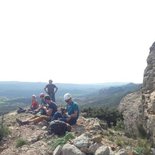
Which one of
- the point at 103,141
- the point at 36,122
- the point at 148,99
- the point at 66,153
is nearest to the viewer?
the point at 66,153

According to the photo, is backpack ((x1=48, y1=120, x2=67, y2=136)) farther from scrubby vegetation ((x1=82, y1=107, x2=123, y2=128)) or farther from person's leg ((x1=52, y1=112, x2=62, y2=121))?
scrubby vegetation ((x1=82, y1=107, x2=123, y2=128))

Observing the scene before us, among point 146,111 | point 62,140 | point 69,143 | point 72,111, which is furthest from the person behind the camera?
point 72,111

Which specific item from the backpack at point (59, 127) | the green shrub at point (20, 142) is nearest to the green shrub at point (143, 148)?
the backpack at point (59, 127)

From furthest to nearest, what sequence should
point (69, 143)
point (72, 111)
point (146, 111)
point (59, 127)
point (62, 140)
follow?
point (72, 111) → point (59, 127) → point (146, 111) → point (62, 140) → point (69, 143)

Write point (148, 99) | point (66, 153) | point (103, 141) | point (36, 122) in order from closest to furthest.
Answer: point (66, 153), point (103, 141), point (148, 99), point (36, 122)

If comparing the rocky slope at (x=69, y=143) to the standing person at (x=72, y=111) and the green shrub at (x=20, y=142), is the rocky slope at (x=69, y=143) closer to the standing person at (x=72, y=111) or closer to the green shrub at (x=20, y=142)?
the green shrub at (x=20, y=142)

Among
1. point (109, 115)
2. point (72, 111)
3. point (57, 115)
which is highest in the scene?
point (72, 111)

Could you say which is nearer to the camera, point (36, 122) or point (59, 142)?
point (59, 142)

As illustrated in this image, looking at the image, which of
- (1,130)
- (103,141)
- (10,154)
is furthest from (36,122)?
(103,141)

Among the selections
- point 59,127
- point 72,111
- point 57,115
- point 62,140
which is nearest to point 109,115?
point 72,111

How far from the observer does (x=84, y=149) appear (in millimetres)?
13539

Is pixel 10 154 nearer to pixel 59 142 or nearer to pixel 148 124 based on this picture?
pixel 59 142

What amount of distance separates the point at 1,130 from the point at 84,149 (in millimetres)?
5388

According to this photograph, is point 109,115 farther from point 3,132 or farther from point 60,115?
point 3,132
